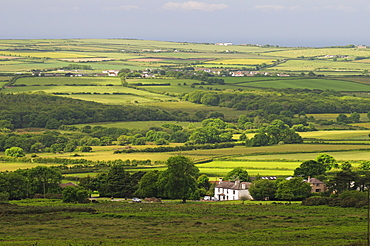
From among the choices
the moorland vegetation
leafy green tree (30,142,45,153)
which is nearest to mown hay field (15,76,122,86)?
the moorland vegetation

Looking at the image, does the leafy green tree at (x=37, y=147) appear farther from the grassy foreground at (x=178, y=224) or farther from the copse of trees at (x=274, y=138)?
the grassy foreground at (x=178, y=224)

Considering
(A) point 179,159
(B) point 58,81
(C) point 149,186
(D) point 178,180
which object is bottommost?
(B) point 58,81

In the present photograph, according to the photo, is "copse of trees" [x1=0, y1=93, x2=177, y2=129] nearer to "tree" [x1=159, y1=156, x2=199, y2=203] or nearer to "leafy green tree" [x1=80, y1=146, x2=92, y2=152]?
"leafy green tree" [x1=80, y1=146, x2=92, y2=152]

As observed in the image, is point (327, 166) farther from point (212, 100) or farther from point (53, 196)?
point (212, 100)

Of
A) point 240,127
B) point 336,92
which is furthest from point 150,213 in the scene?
point 336,92

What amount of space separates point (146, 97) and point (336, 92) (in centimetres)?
4414

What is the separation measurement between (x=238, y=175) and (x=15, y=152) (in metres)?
37.3

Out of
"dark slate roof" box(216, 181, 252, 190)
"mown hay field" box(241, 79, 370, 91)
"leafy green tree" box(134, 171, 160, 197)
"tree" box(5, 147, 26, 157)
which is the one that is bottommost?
"mown hay field" box(241, 79, 370, 91)

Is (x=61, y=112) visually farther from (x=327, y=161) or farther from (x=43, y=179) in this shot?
(x=327, y=161)

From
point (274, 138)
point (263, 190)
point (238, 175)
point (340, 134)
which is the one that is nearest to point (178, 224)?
point (263, 190)

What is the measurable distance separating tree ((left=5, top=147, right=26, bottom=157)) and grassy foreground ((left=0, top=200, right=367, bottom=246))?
34041mm

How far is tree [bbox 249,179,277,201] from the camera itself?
2884 inches

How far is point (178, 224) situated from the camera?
56656 mm

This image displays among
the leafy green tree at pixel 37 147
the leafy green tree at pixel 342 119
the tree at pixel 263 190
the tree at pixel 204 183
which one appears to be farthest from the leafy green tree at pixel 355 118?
the tree at pixel 263 190
